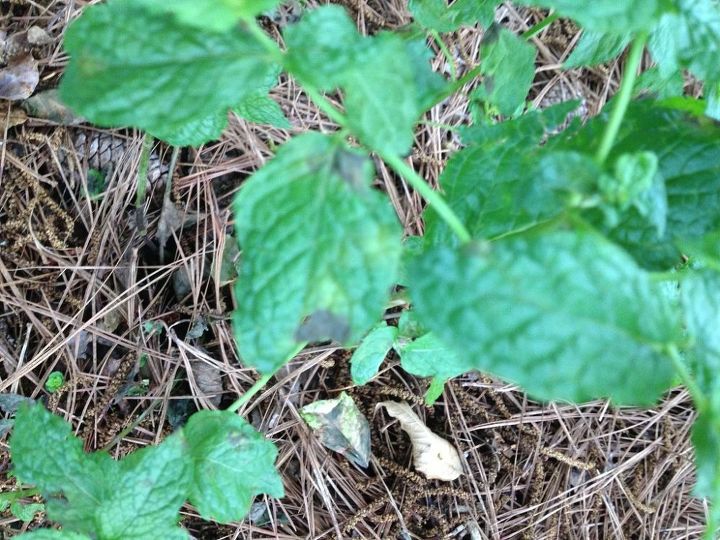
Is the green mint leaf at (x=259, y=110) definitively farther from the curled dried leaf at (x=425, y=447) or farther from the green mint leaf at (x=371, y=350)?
the curled dried leaf at (x=425, y=447)

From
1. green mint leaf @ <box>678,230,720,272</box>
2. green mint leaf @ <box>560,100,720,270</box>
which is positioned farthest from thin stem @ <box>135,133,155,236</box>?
green mint leaf @ <box>678,230,720,272</box>

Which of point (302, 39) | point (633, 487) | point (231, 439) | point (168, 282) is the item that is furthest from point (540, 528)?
point (302, 39)

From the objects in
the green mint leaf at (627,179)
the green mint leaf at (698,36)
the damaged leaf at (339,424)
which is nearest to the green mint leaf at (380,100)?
the green mint leaf at (627,179)

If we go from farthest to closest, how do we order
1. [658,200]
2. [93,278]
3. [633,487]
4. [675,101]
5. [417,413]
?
[633,487], [417,413], [93,278], [675,101], [658,200]

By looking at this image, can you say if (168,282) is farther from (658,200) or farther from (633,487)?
(633,487)

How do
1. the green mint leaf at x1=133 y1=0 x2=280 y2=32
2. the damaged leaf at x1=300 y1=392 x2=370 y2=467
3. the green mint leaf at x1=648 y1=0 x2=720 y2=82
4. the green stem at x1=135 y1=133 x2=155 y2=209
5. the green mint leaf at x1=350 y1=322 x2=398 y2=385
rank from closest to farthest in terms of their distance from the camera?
the green mint leaf at x1=133 y1=0 x2=280 y2=32
the green mint leaf at x1=648 y1=0 x2=720 y2=82
the green mint leaf at x1=350 y1=322 x2=398 y2=385
the green stem at x1=135 y1=133 x2=155 y2=209
the damaged leaf at x1=300 y1=392 x2=370 y2=467

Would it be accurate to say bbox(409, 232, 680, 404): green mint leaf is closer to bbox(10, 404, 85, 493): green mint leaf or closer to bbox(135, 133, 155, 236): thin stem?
bbox(10, 404, 85, 493): green mint leaf
